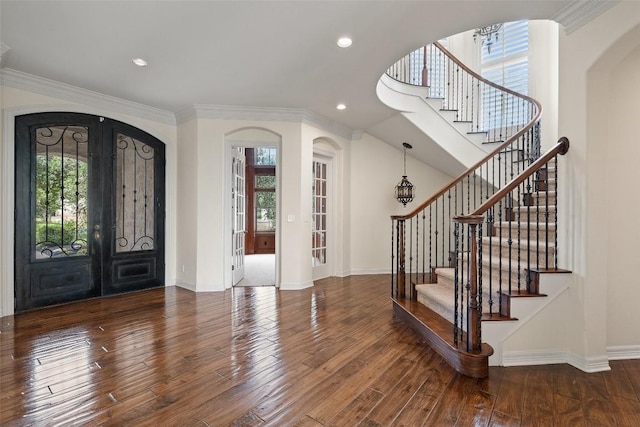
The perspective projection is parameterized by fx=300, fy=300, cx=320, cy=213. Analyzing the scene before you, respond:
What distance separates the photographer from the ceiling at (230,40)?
241 centimetres

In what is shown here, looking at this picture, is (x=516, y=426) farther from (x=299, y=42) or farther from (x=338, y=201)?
(x=338, y=201)

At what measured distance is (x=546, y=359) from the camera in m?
2.43

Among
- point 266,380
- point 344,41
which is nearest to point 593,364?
point 266,380

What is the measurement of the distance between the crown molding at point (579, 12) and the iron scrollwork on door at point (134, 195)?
5392mm

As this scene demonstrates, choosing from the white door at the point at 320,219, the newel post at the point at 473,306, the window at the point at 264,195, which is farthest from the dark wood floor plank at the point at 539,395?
the window at the point at 264,195

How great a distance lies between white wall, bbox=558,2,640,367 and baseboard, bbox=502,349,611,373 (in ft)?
0.07

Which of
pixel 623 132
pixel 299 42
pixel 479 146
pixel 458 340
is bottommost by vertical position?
pixel 458 340

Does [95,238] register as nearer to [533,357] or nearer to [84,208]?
[84,208]

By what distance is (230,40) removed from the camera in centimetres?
286

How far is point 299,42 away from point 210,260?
3.41m

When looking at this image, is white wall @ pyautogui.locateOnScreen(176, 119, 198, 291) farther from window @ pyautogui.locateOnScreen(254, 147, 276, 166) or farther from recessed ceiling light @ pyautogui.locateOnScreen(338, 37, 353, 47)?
window @ pyautogui.locateOnScreen(254, 147, 276, 166)

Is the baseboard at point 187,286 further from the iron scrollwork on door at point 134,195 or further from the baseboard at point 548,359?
the baseboard at point 548,359

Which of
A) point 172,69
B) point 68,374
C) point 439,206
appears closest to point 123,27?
point 172,69

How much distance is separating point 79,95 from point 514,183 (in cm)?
529
